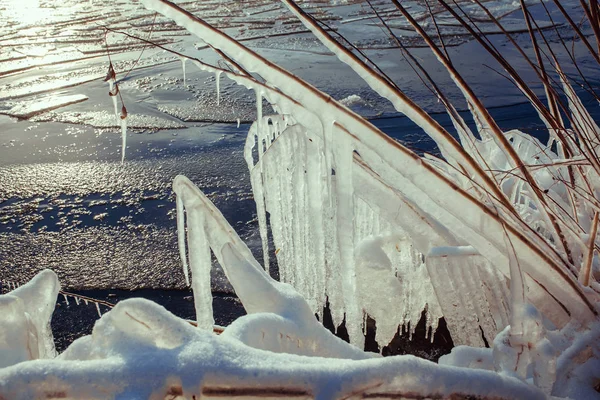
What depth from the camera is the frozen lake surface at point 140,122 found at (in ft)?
9.48

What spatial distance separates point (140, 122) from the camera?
16.3 ft

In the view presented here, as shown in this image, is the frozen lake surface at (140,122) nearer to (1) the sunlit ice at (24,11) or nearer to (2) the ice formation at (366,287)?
(1) the sunlit ice at (24,11)

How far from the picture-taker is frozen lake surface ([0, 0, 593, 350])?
9.48 ft

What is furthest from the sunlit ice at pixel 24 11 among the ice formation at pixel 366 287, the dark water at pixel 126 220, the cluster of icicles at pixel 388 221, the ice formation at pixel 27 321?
the ice formation at pixel 27 321

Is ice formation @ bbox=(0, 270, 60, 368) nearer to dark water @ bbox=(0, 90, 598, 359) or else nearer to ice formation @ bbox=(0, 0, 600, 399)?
ice formation @ bbox=(0, 0, 600, 399)

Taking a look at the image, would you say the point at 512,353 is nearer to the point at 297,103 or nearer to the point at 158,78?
the point at 297,103

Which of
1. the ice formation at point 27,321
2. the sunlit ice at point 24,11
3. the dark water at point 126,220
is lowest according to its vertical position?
the dark water at point 126,220

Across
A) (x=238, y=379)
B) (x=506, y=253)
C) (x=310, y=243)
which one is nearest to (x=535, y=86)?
(x=310, y=243)

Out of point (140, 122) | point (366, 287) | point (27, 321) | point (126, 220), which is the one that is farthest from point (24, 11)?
point (27, 321)

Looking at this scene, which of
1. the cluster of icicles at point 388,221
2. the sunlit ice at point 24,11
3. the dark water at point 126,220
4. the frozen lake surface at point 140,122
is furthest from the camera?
the sunlit ice at point 24,11

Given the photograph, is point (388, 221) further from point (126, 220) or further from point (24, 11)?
point (24, 11)

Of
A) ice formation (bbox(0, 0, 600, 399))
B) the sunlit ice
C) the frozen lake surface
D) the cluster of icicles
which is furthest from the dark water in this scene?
the sunlit ice

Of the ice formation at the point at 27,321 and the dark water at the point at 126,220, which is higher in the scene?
the ice formation at the point at 27,321

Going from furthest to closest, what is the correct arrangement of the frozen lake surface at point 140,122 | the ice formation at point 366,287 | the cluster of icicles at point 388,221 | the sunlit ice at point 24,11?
1. the sunlit ice at point 24,11
2. the frozen lake surface at point 140,122
3. the cluster of icicles at point 388,221
4. the ice formation at point 366,287
